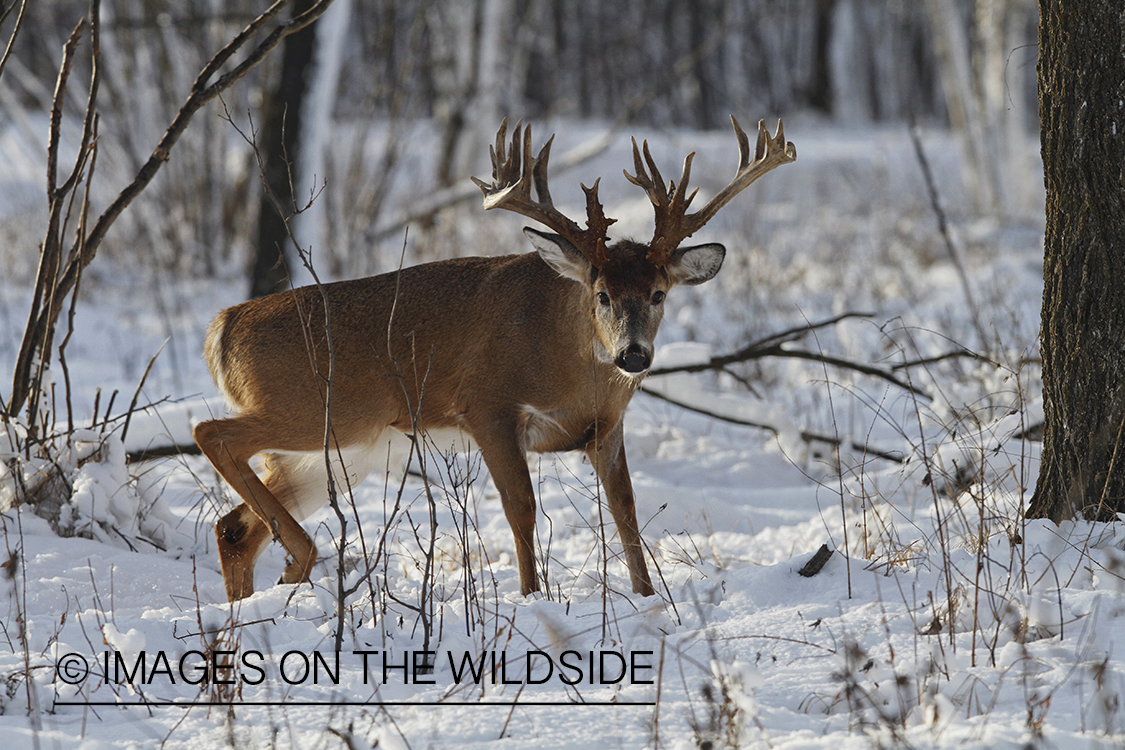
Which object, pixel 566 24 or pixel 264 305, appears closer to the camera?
pixel 264 305

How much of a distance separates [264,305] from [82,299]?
328 inches

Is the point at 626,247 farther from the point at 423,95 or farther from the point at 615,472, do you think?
the point at 423,95

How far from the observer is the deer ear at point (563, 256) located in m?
4.59

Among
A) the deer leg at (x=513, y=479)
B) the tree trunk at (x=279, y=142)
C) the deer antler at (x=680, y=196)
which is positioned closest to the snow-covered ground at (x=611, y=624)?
the deer leg at (x=513, y=479)

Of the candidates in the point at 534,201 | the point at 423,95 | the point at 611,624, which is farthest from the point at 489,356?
the point at 423,95

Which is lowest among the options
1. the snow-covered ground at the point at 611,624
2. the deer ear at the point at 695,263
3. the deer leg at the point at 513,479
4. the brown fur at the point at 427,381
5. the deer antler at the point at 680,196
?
the snow-covered ground at the point at 611,624

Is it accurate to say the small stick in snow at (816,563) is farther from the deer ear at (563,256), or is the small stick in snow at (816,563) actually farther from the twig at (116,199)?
the twig at (116,199)

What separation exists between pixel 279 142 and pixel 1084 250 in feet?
21.9

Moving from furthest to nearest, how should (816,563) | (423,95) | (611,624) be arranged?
(423,95), (816,563), (611,624)

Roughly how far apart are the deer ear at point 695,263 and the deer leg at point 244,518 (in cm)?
193

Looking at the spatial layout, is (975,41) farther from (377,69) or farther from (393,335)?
(393,335)

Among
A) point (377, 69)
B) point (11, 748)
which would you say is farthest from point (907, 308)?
point (11, 748)

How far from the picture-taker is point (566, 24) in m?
37.0

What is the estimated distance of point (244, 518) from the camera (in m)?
4.79
